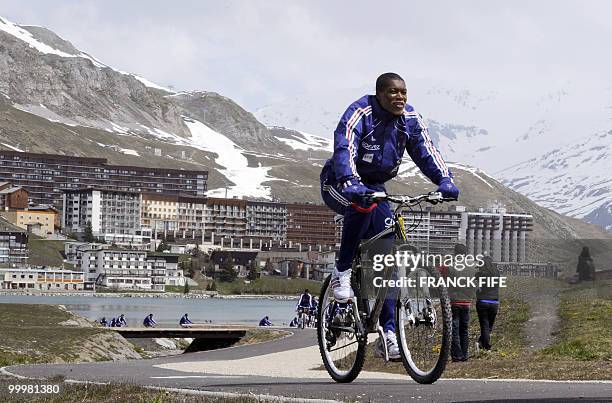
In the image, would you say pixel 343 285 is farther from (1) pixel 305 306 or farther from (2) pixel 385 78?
(1) pixel 305 306

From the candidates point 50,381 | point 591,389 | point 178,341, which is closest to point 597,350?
point 591,389

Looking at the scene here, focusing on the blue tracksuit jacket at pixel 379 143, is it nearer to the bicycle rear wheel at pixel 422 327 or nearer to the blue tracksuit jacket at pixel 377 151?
the blue tracksuit jacket at pixel 377 151

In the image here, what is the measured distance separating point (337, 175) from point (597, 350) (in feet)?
38.2

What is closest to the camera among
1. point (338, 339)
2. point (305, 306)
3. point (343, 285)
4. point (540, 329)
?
point (343, 285)

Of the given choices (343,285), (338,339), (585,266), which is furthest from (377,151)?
(338,339)

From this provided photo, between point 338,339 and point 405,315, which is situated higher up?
point 405,315

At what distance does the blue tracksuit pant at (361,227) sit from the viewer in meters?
11.2

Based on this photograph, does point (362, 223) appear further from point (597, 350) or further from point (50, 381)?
point (597, 350)

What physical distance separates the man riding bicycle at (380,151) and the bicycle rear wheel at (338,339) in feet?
1.75

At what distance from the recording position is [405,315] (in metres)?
11.1

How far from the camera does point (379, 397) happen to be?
35.7 feet

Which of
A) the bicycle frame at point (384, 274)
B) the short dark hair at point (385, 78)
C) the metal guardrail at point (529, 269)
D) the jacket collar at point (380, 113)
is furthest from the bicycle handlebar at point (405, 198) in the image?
the metal guardrail at point (529, 269)

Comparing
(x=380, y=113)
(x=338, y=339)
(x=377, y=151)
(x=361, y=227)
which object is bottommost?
(x=338, y=339)

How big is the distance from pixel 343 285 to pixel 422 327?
117cm
